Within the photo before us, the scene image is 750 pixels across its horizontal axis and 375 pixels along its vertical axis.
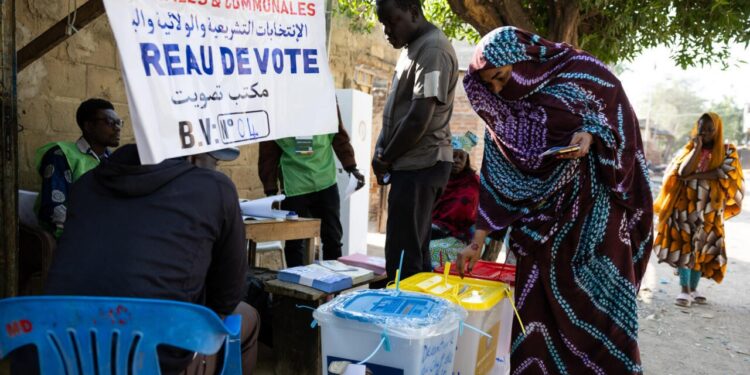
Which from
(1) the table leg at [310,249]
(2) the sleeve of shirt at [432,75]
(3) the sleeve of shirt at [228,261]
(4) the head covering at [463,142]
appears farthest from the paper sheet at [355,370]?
(4) the head covering at [463,142]

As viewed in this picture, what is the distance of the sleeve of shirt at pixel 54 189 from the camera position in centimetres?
305

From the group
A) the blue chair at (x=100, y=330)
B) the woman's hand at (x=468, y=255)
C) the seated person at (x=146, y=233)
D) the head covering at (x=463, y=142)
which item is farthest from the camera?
the head covering at (x=463, y=142)

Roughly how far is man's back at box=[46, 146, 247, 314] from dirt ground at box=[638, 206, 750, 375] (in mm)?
3147

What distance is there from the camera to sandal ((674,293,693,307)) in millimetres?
5238

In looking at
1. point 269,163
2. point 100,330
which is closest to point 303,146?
point 269,163

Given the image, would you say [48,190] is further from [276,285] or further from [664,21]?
[664,21]

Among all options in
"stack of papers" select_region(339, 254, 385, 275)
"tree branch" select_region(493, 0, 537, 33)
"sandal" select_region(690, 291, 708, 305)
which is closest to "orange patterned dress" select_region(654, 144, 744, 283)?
"sandal" select_region(690, 291, 708, 305)

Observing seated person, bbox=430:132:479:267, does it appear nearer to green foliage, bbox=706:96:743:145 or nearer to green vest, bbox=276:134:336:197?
green vest, bbox=276:134:336:197

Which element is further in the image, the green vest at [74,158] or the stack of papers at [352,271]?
the green vest at [74,158]

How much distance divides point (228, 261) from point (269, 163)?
8.08 ft

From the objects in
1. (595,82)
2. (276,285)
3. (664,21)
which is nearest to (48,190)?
(276,285)

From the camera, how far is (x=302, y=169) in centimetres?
402

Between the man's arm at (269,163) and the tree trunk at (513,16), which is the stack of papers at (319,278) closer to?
the man's arm at (269,163)

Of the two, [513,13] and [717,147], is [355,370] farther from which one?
[717,147]
